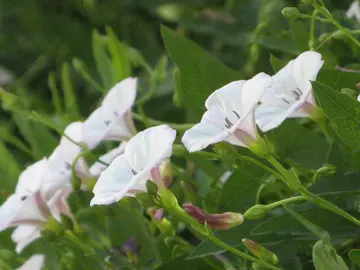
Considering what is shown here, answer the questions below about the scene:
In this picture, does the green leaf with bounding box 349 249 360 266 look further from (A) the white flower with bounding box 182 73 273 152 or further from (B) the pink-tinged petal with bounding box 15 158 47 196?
(B) the pink-tinged petal with bounding box 15 158 47 196

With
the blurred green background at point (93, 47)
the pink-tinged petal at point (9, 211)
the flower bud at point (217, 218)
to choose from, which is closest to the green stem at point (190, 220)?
the flower bud at point (217, 218)

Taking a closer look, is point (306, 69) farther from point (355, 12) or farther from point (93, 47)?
point (93, 47)

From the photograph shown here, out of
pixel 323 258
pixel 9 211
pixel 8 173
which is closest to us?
pixel 323 258

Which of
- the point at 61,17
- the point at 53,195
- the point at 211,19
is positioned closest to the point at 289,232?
the point at 53,195

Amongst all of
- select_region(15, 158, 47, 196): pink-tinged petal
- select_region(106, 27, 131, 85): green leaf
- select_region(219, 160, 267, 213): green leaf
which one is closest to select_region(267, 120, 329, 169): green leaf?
select_region(219, 160, 267, 213): green leaf

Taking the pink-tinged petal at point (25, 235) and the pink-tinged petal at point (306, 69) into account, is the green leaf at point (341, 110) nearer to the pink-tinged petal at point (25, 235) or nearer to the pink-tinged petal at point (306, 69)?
the pink-tinged petal at point (306, 69)

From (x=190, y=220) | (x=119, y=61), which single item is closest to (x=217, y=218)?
(x=190, y=220)

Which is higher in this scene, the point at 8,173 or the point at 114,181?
the point at 114,181
